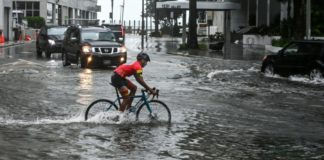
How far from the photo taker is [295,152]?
33.0ft

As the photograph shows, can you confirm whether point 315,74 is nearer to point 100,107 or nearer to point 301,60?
point 301,60

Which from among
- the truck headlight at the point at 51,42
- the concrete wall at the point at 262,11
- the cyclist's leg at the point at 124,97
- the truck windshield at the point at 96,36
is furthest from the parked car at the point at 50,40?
the concrete wall at the point at 262,11

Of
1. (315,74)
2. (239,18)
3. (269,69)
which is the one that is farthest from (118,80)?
(239,18)

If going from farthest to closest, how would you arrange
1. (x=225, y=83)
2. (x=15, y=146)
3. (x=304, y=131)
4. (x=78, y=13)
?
(x=78, y=13)
(x=225, y=83)
(x=304, y=131)
(x=15, y=146)

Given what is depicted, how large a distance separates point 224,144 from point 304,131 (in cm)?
233

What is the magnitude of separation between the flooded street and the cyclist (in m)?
0.49

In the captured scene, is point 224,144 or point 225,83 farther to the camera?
point 225,83

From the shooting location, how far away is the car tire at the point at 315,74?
2324 centimetres

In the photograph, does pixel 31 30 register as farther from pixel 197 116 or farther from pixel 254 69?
pixel 197 116

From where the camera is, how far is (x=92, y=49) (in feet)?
91.0

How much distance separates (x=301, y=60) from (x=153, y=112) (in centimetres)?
1259

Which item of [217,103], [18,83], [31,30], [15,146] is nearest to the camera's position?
[15,146]

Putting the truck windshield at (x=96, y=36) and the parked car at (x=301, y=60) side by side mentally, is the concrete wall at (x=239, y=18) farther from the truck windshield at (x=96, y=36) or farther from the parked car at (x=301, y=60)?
the parked car at (x=301, y=60)

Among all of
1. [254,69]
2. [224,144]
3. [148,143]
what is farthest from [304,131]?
[254,69]
